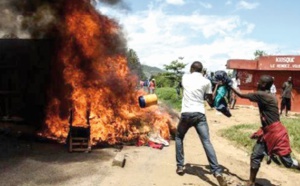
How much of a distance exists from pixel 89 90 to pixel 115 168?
3.24 meters

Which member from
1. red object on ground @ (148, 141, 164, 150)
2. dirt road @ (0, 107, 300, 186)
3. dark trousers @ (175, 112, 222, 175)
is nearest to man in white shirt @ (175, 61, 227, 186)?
dark trousers @ (175, 112, 222, 175)

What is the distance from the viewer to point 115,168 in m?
6.95

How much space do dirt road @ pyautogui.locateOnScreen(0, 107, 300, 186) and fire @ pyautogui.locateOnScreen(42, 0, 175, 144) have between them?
0.86m

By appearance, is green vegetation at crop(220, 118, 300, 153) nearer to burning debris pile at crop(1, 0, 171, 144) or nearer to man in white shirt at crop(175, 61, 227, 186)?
burning debris pile at crop(1, 0, 171, 144)

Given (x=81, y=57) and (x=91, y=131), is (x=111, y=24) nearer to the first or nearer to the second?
(x=81, y=57)

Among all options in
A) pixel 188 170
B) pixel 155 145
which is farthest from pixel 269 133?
pixel 155 145

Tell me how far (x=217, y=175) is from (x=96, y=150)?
319cm

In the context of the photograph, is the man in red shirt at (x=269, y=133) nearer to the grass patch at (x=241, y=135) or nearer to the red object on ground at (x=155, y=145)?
the red object on ground at (x=155, y=145)

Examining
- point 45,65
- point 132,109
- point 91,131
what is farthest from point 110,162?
point 45,65

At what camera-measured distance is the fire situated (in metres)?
9.49

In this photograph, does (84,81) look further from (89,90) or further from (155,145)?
Answer: (155,145)

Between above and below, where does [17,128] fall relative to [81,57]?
below

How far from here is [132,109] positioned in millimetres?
10562

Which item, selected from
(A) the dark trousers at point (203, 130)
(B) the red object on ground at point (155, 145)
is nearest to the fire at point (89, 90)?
(B) the red object on ground at point (155, 145)
